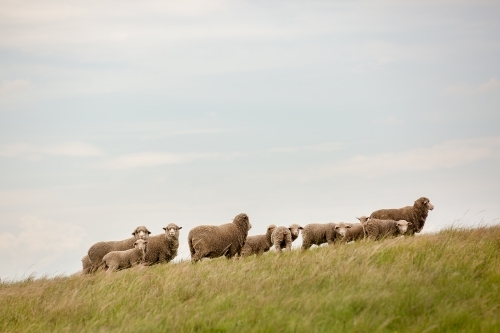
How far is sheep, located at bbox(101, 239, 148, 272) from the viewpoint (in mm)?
18359

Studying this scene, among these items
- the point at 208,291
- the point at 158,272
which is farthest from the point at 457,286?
the point at 158,272

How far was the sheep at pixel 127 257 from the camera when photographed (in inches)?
723

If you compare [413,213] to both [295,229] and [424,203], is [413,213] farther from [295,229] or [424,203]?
[295,229]

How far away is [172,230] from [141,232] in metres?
1.07

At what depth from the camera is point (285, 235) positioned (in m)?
19.8

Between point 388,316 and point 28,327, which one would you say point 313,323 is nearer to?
point 388,316

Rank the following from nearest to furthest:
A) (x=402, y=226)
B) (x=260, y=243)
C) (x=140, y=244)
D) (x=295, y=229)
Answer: (x=140, y=244)
(x=295, y=229)
(x=402, y=226)
(x=260, y=243)

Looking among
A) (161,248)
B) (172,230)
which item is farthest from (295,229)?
(161,248)

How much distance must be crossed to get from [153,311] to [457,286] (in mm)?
5444

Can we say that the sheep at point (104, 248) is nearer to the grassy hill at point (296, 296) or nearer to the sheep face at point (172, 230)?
the sheep face at point (172, 230)

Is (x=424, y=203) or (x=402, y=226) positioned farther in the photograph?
(x=424, y=203)

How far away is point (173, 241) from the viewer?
18.9 meters

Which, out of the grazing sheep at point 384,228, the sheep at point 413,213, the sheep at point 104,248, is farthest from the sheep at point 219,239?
the sheep at point 413,213

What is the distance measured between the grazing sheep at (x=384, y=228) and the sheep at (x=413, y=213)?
4.83ft
